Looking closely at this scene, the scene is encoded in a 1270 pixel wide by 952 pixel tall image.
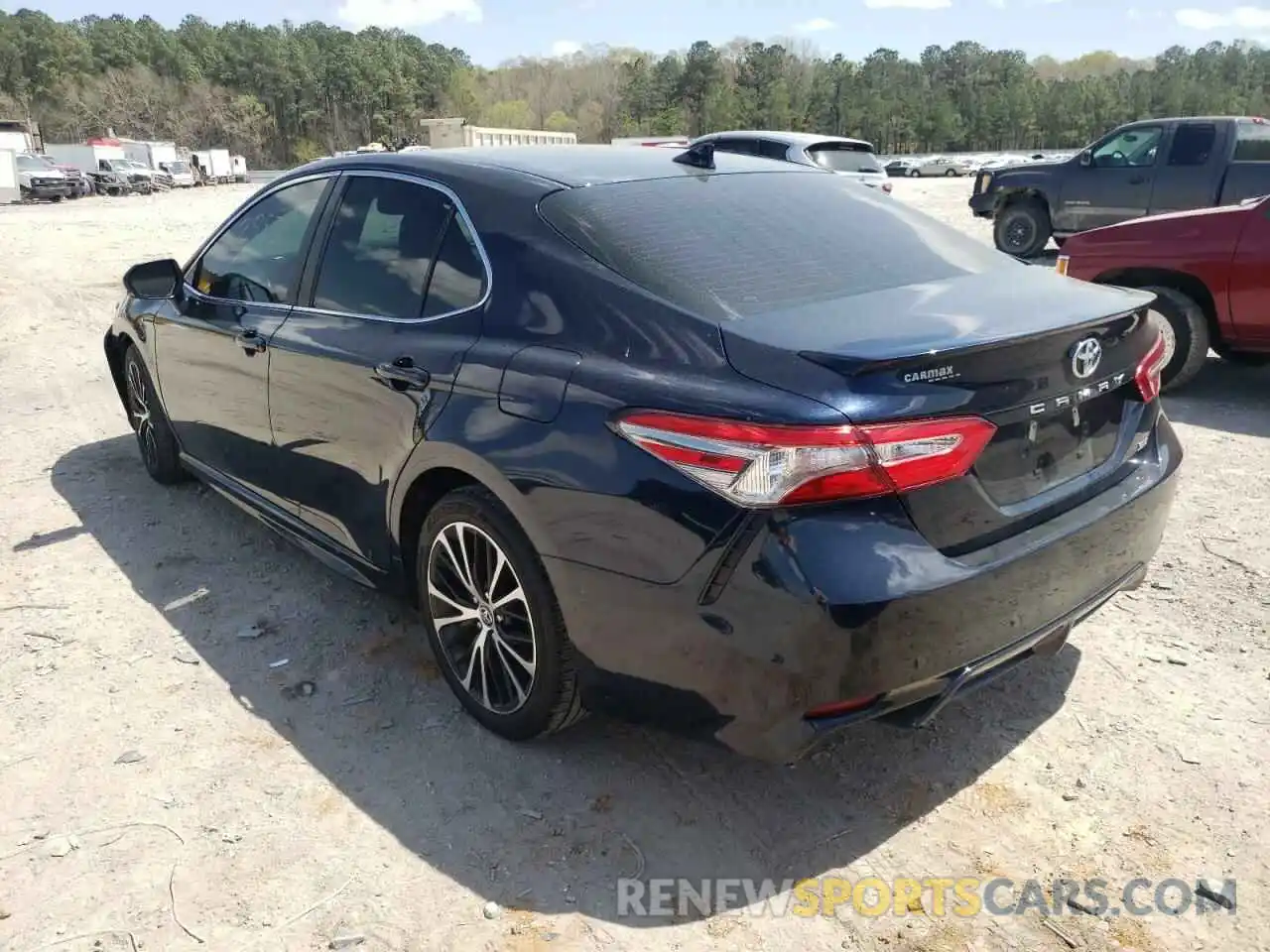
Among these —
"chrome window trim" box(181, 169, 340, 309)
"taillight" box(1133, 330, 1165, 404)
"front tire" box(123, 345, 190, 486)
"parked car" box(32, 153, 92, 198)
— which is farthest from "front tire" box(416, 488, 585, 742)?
"parked car" box(32, 153, 92, 198)

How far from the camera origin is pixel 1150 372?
2.87m

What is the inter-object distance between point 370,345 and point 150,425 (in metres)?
2.57

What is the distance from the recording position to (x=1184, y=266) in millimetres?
6195

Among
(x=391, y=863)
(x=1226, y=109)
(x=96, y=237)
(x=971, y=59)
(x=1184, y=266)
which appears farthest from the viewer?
(x=971, y=59)

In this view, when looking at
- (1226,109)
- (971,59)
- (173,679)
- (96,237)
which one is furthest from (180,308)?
(971,59)

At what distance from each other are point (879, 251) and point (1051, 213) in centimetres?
1222

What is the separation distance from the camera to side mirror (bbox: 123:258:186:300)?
4527 mm

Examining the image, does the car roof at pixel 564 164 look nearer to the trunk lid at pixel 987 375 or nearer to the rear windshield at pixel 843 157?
the trunk lid at pixel 987 375

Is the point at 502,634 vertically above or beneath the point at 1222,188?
beneath

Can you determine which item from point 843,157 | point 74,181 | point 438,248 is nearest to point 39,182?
point 74,181

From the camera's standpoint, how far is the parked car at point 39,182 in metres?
39.0

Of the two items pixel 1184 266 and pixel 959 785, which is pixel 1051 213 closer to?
pixel 1184 266

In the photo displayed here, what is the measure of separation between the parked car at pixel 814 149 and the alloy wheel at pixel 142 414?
10.9 meters

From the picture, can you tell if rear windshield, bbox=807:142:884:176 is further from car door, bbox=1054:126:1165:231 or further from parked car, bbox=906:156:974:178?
parked car, bbox=906:156:974:178
